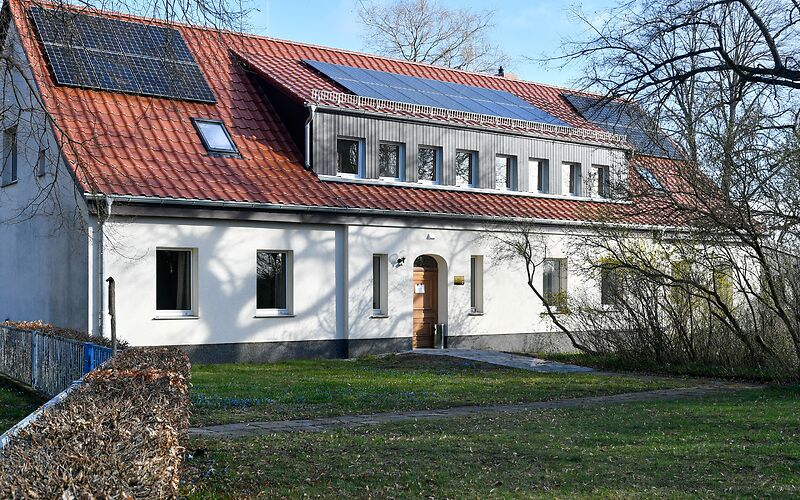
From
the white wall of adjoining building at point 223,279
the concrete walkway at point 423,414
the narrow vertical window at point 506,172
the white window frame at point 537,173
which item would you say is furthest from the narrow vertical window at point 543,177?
the concrete walkway at point 423,414

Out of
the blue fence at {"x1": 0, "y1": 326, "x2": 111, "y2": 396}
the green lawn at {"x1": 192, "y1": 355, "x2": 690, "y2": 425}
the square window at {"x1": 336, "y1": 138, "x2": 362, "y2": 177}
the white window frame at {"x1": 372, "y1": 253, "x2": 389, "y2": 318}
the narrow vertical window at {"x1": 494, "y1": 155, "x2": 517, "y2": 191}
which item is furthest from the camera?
the narrow vertical window at {"x1": 494, "y1": 155, "x2": 517, "y2": 191}

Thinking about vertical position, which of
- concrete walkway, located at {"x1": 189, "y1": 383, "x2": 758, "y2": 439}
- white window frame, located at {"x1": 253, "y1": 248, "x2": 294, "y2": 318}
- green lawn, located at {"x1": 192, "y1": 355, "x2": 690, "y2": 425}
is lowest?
concrete walkway, located at {"x1": 189, "y1": 383, "x2": 758, "y2": 439}

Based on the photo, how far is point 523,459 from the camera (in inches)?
364

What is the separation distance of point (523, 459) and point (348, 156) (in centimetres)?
1598

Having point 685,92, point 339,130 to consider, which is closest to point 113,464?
point 685,92

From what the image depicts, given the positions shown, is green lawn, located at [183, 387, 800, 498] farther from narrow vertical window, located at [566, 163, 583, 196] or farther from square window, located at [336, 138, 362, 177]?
narrow vertical window, located at [566, 163, 583, 196]

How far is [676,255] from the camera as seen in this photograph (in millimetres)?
19609

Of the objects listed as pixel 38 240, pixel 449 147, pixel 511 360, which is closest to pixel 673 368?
pixel 511 360

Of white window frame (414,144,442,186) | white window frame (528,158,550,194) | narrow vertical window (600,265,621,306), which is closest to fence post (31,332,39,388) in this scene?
narrow vertical window (600,265,621,306)

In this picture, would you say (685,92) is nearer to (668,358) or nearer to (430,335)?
(668,358)

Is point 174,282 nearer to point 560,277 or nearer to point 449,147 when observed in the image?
point 449,147

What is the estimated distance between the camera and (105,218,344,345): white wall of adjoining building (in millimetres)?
20094

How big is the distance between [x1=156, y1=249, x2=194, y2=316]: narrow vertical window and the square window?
495cm

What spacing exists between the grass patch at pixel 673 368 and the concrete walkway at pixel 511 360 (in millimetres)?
548
